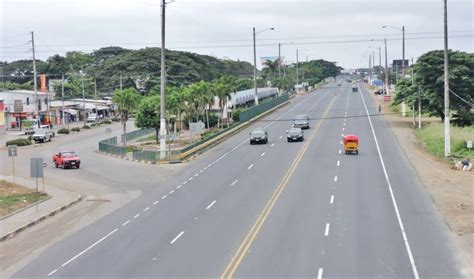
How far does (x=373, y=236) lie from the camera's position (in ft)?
84.3

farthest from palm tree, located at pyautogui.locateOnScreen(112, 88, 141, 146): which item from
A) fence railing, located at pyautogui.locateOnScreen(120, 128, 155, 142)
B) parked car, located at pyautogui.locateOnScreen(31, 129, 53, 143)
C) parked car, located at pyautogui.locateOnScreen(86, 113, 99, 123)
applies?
parked car, located at pyautogui.locateOnScreen(86, 113, 99, 123)

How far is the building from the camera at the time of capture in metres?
99.5

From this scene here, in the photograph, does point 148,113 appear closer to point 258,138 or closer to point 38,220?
point 258,138

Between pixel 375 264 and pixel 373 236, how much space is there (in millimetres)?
4061

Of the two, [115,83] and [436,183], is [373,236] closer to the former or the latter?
[436,183]

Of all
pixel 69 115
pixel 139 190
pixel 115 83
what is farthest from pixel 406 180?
pixel 115 83

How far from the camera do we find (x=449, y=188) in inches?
1439

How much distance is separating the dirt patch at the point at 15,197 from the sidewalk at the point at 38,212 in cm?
62

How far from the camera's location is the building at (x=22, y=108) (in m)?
99.5

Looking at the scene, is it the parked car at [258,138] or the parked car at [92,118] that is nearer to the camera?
the parked car at [258,138]

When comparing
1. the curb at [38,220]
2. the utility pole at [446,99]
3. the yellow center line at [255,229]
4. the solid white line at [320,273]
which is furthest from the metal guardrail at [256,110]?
the solid white line at [320,273]

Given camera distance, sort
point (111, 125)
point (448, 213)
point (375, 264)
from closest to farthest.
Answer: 1. point (375, 264)
2. point (448, 213)
3. point (111, 125)

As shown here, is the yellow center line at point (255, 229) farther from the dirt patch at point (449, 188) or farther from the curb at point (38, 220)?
the curb at point (38, 220)

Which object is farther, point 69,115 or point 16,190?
point 69,115
